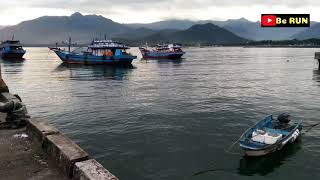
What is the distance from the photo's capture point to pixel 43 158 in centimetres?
1113

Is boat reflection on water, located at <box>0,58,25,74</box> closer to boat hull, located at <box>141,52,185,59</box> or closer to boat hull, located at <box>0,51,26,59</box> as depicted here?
boat hull, located at <box>0,51,26,59</box>

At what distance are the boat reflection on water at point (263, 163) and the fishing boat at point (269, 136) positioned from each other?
0.34 meters

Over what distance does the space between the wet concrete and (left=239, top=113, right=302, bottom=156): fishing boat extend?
1208cm

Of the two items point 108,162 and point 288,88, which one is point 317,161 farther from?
point 288,88

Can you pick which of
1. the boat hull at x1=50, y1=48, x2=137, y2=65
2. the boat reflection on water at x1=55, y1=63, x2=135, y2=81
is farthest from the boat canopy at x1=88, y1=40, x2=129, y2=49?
the boat reflection on water at x1=55, y1=63, x2=135, y2=81

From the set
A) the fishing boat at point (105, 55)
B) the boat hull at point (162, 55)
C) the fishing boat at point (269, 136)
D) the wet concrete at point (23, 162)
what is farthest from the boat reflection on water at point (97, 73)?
the wet concrete at point (23, 162)

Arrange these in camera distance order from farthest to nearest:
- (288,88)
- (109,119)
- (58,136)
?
1. (288,88)
2. (109,119)
3. (58,136)

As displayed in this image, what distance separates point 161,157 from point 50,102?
73.0 feet

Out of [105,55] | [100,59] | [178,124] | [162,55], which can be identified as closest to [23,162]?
[178,124]

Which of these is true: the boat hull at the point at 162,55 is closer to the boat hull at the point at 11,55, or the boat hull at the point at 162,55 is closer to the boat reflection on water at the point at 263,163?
the boat hull at the point at 11,55

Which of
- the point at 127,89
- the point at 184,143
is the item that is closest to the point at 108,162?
the point at 184,143

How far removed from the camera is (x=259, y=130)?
21.7 metres

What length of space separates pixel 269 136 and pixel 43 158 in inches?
551

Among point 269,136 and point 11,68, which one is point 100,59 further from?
point 269,136
